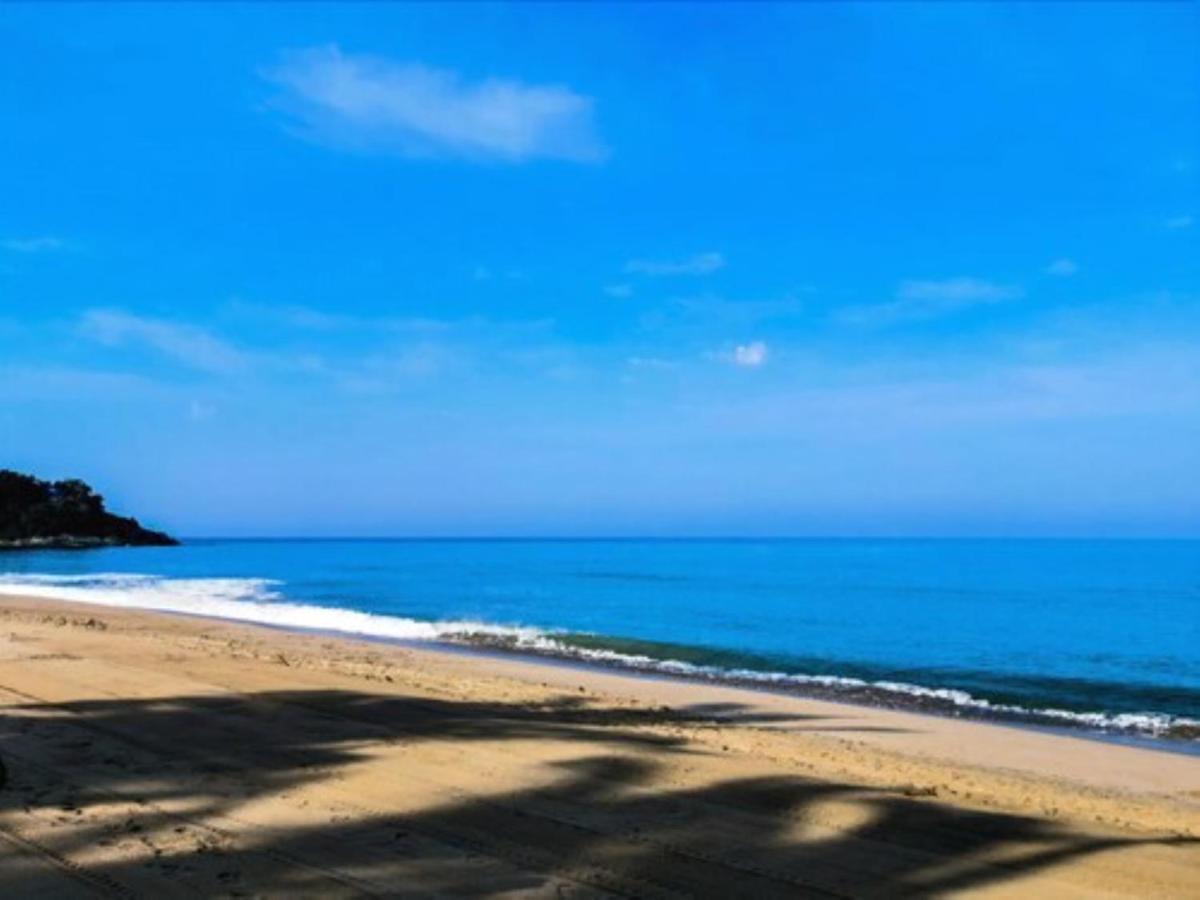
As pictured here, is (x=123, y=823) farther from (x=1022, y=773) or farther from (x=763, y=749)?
(x=1022, y=773)

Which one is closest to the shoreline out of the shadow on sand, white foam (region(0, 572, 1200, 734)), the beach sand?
white foam (region(0, 572, 1200, 734))

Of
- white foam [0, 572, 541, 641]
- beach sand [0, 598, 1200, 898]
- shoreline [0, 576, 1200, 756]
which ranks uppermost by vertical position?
beach sand [0, 598, 1200, 898]

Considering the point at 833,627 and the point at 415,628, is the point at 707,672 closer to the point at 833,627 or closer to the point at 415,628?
the point at 415,628

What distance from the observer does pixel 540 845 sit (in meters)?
5.96

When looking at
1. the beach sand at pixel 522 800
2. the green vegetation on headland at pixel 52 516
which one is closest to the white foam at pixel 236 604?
the beach sand at pixel 522 800

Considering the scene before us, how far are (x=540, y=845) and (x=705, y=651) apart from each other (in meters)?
18.6

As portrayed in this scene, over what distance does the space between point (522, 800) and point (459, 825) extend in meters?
0.74

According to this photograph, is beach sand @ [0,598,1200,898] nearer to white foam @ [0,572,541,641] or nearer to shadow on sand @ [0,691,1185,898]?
shadow on sand @ [0,691,1185,898]

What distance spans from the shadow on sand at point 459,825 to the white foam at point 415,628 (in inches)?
404

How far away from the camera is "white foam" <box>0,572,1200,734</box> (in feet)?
55.3

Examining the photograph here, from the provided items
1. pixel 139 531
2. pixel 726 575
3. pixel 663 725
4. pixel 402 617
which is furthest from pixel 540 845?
pixel 139 531

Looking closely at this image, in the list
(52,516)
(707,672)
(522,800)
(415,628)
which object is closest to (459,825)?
(522,800)

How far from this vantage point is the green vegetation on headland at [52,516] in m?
120

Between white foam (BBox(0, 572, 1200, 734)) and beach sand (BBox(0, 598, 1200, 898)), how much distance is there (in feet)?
12.0
